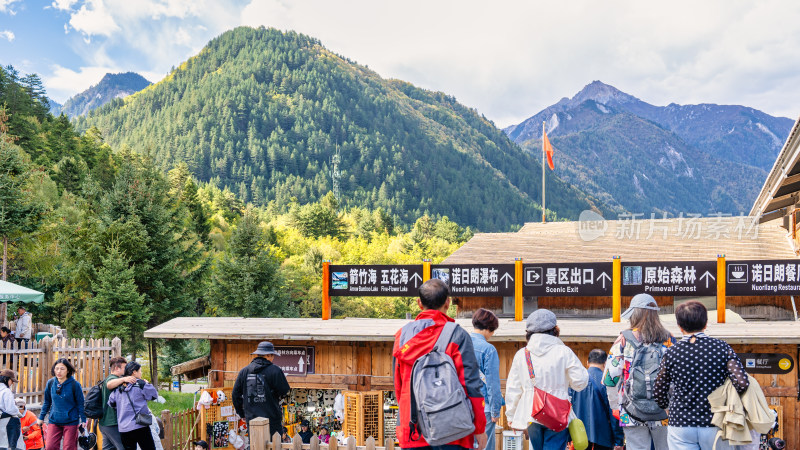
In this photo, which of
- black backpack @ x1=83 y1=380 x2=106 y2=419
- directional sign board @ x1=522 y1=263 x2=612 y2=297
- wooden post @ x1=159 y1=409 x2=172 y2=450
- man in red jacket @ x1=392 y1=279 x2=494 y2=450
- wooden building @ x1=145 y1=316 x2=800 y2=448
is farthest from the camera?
directional sign board @ x1=522 y1=263 x2=612 y2=297

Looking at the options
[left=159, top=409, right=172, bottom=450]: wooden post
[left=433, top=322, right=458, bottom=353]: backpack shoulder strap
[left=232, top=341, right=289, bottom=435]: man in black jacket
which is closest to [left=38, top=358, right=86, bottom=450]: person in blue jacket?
[left=159, top=409, right=172, bottom=450]: wooden post

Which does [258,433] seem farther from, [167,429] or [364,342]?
[364,342]

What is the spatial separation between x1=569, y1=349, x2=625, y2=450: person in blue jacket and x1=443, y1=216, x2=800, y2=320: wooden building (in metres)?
9.39

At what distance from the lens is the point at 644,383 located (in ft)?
17.7

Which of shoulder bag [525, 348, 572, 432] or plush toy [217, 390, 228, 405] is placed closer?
shoulder bag [525, 348, 572, 432]

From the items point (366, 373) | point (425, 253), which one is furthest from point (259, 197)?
point (366, 373)

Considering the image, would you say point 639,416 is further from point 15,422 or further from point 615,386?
point 15,422

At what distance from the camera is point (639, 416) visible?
215 inches

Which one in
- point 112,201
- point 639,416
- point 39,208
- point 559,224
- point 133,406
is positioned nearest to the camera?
point 639,416

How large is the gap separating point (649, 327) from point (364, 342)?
7820mm

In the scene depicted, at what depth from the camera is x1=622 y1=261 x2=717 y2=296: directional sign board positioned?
1202 cm

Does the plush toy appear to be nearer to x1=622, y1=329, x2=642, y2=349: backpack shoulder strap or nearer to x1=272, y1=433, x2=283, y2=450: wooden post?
x1=272, y1=433, x2=283, y2=450: wooden post

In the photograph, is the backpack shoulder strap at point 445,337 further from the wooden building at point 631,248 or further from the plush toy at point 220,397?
the wooden building at point 631,248

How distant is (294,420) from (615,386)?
10564 millimetres
